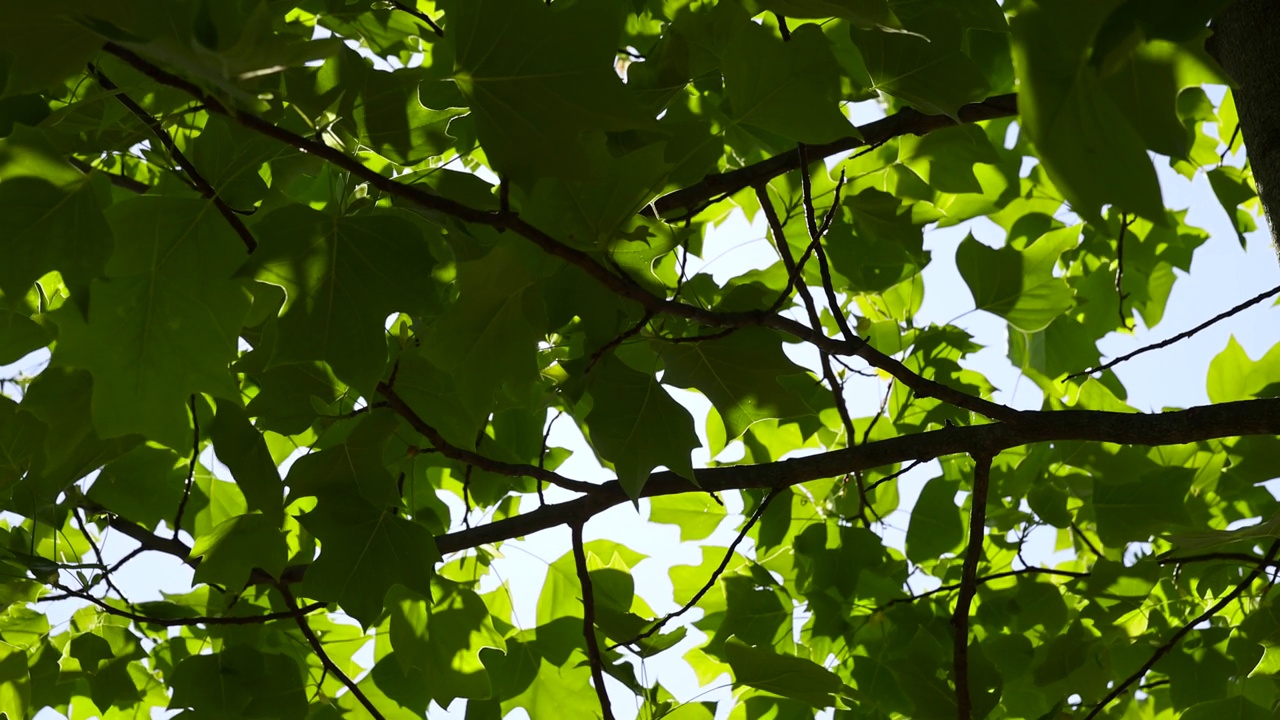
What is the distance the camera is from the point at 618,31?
2.62ft

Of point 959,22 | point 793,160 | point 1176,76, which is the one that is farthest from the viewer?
point 793,160

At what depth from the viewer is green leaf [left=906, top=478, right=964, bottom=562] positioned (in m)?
1.92

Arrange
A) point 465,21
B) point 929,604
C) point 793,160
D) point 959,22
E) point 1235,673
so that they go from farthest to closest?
1. point 929,604
2. point 1235,673
3. point 793,160
4. point 959,22
5. point 465,21

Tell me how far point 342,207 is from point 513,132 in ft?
0.99

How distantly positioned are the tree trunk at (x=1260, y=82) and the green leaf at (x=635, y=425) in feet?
2.39

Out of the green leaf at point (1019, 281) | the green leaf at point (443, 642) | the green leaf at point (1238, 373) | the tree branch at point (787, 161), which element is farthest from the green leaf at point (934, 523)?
the green leaf at point (443, 642)

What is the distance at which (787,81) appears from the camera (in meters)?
0.97

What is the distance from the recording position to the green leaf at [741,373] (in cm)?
123

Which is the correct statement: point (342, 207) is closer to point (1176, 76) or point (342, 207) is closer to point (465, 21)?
point (465, 21)

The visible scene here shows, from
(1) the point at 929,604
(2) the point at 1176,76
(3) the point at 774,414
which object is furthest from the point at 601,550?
(2) the point at 1176,76

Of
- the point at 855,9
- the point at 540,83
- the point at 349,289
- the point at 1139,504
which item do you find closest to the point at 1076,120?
the point at 855,9

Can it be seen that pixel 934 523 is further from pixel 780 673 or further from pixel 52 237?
pixel 52 237

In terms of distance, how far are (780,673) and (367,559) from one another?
0.64m

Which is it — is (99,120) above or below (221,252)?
above
